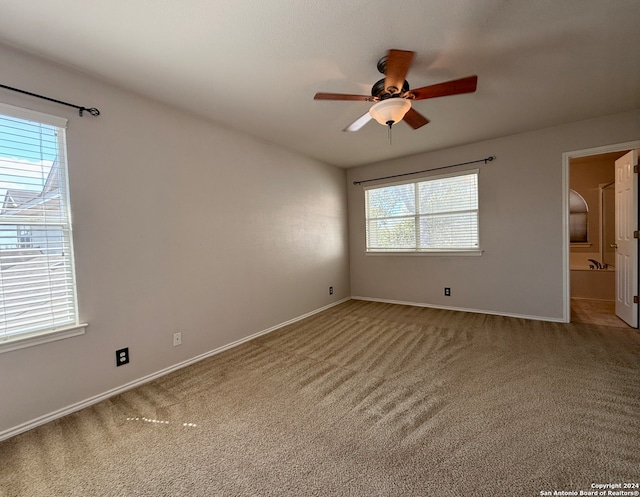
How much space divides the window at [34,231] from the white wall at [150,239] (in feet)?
0.24

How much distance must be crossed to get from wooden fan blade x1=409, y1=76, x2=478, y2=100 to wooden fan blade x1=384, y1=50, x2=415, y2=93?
13cm

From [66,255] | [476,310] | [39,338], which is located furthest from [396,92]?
[476,310]

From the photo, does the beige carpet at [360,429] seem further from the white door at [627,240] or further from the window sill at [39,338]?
the white door at [627,240]

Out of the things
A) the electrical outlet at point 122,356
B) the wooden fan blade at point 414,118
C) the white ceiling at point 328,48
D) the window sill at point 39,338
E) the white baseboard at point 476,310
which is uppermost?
the white ceiling at point 328,48

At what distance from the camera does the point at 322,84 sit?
7.57 ft

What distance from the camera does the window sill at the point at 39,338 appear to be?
1.70 m

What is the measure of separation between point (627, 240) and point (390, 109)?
3601 mm

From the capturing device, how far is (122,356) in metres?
2.21

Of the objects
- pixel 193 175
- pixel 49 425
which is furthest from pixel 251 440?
pixel 193 175

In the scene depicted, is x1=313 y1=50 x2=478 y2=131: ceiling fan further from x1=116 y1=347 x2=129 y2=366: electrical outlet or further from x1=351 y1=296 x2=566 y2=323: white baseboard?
x1=351 y1=296 x2=566 y2=323: white baseboard

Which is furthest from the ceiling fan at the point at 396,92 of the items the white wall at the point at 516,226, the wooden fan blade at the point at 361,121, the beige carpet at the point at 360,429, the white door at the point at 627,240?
the white door at the point at 627,240

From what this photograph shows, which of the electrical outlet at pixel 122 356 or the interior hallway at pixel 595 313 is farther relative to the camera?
the interior hallway at pixel 595 313

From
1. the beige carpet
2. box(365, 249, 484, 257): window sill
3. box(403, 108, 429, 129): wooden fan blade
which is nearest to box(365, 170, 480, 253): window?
box(365, 249, 484, 257): window sill

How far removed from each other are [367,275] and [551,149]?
3.05 m
